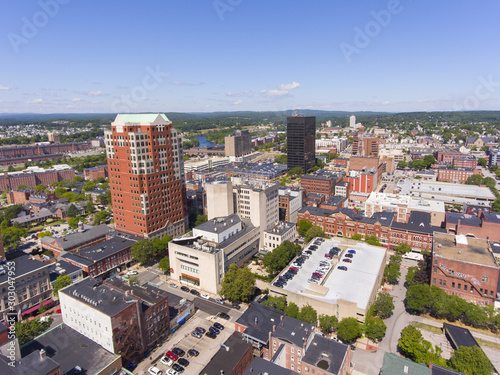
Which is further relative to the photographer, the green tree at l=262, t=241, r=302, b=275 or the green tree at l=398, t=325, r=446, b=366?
the green tree at l=262, t=241, r=302, b=275

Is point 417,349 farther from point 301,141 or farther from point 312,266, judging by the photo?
point 301,141

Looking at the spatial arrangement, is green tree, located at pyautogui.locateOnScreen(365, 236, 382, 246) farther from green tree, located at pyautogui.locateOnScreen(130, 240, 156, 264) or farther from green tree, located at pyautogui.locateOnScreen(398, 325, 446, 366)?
green tree, located at pyautogui.locateOnScreen(130, 240, 156, 264)

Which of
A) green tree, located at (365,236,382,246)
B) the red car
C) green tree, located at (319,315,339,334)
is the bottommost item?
the red car

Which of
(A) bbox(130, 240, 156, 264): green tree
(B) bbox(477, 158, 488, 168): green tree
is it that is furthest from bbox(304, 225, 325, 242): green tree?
(B) bbox(477, 158, 488, 168): green tree

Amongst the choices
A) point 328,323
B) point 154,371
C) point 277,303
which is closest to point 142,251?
point 154,371

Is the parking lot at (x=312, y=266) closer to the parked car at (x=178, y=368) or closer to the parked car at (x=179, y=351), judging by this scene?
the parked car at (x=179, y=351)
